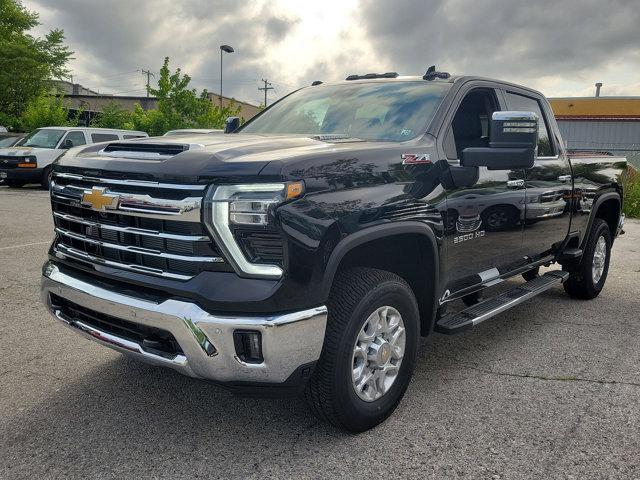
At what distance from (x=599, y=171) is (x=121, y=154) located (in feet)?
14.7

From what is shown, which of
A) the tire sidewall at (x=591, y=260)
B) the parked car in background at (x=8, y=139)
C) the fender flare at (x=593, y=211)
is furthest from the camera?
the parked car in background at (x=8, y=139)

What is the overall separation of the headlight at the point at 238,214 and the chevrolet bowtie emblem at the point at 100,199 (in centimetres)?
56

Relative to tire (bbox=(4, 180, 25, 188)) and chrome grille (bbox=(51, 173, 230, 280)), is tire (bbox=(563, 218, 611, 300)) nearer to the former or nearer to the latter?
chrome grille (bbox=(51, 173, 230, 280))

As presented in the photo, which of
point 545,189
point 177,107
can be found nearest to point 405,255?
point 545,189

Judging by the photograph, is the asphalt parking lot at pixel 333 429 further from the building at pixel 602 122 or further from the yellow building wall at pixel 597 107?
the yellow building wall at pixel 597 107

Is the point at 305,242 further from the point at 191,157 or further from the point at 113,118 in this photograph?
→ the point at 113,118

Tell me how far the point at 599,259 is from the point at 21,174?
15.3 metres

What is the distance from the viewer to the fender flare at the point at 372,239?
2.63m

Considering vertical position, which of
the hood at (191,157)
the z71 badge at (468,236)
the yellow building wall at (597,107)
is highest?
the yellow building wall at (597,107)

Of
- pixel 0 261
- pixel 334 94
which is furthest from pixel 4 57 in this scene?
pixel 334 94

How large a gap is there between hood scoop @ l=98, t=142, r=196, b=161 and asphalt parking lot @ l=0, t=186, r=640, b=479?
4.60 feet

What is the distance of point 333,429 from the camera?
3033 millimetres

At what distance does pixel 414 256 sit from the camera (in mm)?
3334

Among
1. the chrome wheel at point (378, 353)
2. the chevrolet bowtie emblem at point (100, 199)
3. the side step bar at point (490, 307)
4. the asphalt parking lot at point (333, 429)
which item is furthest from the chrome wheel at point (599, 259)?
the chevrolet bowtie emblem at point (100, 199)
